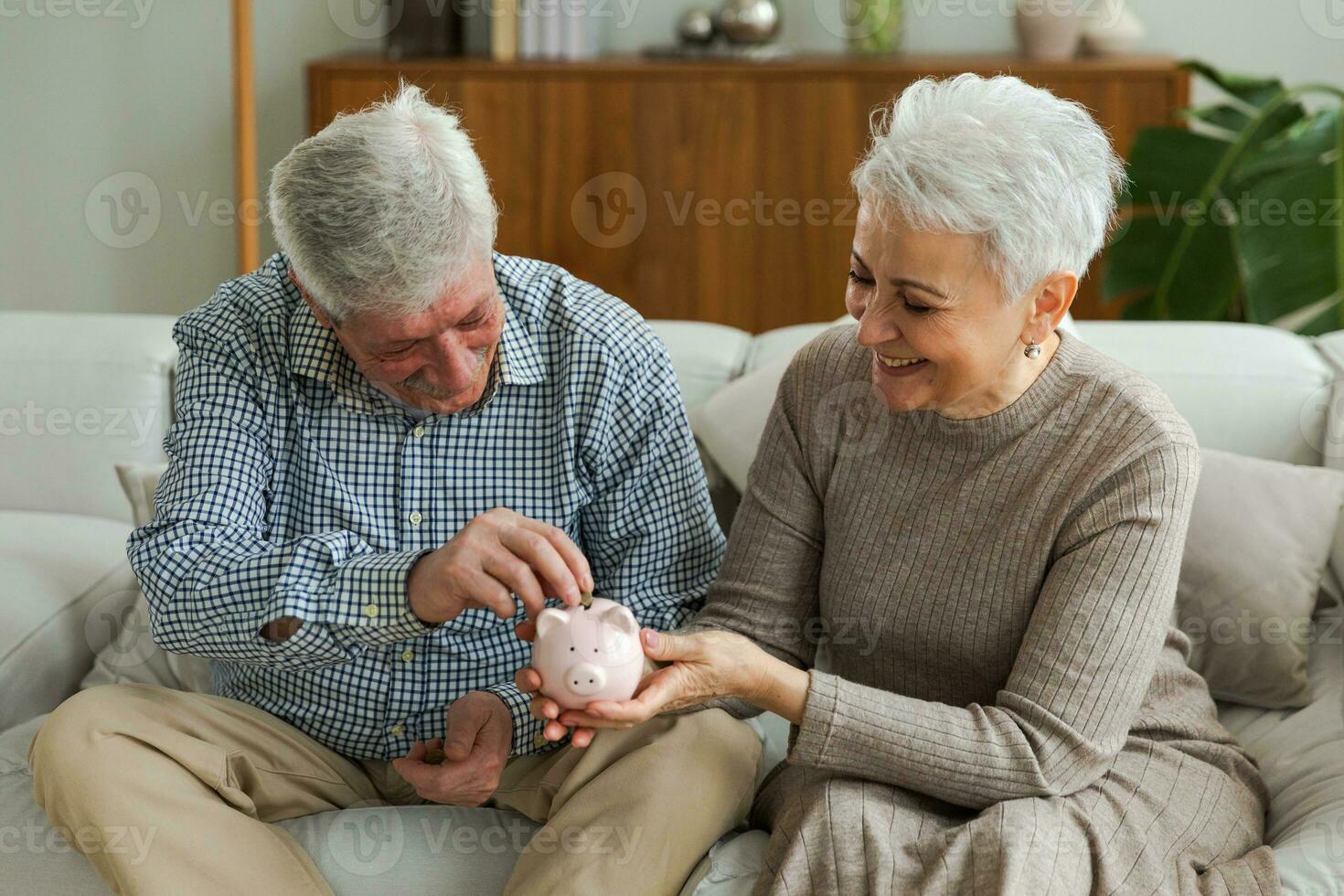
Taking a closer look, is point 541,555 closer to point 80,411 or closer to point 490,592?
point 490,592

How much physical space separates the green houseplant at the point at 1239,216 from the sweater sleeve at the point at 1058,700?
5.35 feet

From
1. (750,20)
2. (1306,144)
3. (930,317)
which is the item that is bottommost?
(930,317)

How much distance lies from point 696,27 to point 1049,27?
0.84 meters

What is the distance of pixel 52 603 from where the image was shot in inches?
73.9

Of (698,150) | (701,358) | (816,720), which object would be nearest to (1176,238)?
(698,150)

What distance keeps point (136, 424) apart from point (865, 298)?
1276 millimetres

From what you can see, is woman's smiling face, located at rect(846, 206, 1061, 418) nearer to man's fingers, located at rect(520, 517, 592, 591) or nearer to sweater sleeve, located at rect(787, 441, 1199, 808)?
sweater sleeve, located at rect(787, 441, 1199, 808)

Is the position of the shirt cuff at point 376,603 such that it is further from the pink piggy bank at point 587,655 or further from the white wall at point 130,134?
the white wall at point 130,134

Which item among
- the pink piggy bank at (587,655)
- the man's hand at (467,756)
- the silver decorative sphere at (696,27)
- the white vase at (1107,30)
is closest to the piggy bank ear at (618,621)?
the pink piggy bank at (587,655)

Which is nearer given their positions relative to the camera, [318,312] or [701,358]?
[318,312]

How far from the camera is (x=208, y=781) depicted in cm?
142

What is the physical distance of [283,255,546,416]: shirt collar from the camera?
156 centimetres

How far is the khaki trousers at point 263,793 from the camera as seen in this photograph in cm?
134

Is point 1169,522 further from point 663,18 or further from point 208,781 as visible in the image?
point 663,18
